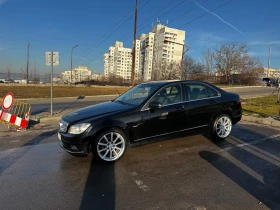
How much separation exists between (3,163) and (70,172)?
5.07ft

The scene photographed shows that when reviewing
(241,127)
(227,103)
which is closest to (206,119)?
(227,103)

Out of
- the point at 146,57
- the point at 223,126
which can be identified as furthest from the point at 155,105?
the point at 146,57

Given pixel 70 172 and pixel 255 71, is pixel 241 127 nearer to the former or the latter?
pixel 70 172

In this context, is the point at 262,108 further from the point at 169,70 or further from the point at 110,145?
the point at 169,70

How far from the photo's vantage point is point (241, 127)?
24.1 ft

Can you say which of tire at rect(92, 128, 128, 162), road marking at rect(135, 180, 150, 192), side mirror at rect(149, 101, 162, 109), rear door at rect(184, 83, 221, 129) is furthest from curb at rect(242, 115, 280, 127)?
road marking at rect(135, 180, 150, 192)

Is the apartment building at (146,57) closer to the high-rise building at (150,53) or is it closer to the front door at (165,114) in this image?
the high-rise building at (150,53)

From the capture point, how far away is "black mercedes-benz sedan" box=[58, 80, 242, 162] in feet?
13.9

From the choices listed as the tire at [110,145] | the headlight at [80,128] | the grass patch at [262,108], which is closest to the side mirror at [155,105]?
the tire at [110,145]

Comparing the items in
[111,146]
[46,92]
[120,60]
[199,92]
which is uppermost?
[120,60]

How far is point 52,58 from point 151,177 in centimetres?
793

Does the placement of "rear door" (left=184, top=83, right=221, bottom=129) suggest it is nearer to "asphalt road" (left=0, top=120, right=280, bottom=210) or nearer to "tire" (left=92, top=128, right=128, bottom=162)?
"asphalt road" (left=0, top=120, right=280, bottom=210)

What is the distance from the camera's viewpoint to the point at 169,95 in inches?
Result: 202

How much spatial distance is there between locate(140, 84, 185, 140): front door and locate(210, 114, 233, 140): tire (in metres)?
1.06
